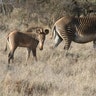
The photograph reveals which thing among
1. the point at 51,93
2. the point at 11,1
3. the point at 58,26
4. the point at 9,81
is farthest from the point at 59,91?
the point at 11,1

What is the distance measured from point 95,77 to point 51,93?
5.71ft

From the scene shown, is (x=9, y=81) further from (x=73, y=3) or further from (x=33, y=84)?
(x=73, y=3)

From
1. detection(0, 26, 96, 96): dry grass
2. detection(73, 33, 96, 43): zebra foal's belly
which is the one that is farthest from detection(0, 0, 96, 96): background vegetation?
detection(73, 33, 96, 43): zebra foal's belly

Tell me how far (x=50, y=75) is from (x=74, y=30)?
172 inches

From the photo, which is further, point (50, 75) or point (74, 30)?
point (74, 30)

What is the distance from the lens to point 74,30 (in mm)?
13320

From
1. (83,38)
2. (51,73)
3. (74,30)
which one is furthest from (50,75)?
(74,30)

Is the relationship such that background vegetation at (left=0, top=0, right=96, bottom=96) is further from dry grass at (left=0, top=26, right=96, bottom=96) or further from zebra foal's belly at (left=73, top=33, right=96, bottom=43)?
zebra foal's belly at (left=73, top=33, right=96, bottom=43)

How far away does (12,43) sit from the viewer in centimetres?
1118

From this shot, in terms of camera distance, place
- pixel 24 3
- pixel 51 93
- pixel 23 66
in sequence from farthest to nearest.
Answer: pixel 24 3 < pixel 23 66 < pixel 51 93

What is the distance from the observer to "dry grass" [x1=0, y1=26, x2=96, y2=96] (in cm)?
780

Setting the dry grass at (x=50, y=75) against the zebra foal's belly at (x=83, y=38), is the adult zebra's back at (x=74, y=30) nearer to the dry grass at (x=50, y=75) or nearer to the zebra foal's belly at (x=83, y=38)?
the zebra foal's belly at (x=83, y=38)

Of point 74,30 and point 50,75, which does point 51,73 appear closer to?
point 50,75

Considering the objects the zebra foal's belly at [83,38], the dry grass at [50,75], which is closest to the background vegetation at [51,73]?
the dry grass at [50,75]
